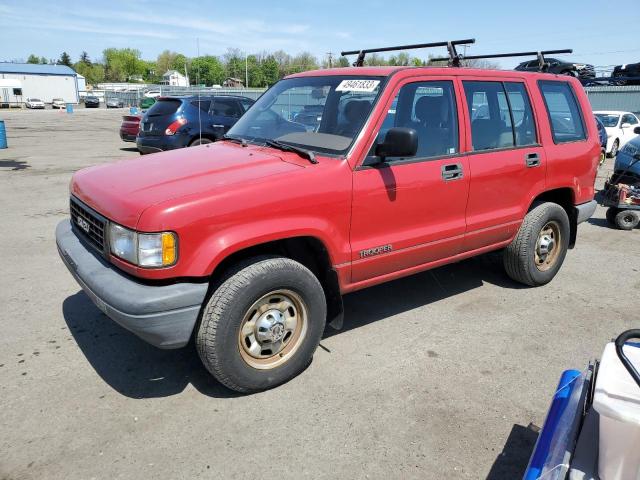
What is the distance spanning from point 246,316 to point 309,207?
78 cm

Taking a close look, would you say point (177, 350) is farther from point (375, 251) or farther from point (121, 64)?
point (121, 64)

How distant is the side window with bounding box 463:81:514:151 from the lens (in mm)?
4199

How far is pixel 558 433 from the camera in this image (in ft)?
6.86

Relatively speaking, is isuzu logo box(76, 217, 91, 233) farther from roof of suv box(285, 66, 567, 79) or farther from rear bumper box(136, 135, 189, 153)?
rear bumper box(136, 135, 189, 153)

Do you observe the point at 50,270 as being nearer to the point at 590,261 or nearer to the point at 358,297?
the point at 358,297

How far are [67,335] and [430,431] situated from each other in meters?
2.83

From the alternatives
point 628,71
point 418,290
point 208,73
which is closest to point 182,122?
point 418,290

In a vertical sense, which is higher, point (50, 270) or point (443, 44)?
point (443, 44)

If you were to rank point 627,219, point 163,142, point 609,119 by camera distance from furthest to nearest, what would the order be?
1. point 609,119
2. point 163,142
3. point 627,219

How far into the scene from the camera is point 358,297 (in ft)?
16.0

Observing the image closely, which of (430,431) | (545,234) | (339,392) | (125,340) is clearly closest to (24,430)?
(125,340)

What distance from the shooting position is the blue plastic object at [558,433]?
1.94m

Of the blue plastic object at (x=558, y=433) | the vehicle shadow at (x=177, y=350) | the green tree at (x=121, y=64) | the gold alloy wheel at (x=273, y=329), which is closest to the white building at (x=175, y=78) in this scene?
the vehicle shadow at (x=177, y=350)

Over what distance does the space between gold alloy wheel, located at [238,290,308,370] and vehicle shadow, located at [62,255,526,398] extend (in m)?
0.31
